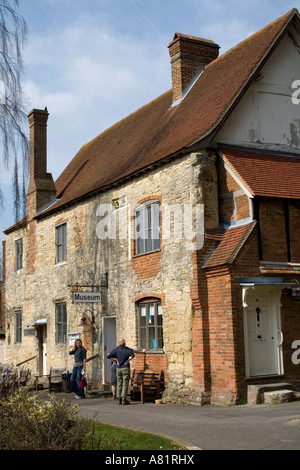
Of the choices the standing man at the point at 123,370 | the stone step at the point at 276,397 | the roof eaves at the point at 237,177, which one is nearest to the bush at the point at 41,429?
the stone step at the point at 276,397

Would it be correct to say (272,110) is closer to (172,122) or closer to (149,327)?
(172,122)

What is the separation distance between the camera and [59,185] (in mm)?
23891

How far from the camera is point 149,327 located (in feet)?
50.1

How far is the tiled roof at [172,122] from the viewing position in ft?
47.9

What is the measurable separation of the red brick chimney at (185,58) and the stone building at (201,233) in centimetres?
4

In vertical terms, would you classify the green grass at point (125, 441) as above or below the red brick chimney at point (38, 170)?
below

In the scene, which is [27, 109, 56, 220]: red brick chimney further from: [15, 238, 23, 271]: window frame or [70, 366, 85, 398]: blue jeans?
[70, 366, 85, 398]: blue jeans

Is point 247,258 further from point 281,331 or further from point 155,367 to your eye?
point 155,367

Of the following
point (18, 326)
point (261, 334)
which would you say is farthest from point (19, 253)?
point (261, 334)

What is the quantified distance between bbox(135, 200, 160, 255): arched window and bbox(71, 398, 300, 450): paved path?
164 inches

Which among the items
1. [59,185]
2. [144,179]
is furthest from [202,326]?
[59,185]

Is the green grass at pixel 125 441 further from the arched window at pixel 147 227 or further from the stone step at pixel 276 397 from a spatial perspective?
the arched window at pixel 147 227

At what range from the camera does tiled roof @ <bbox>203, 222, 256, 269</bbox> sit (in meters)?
12.6

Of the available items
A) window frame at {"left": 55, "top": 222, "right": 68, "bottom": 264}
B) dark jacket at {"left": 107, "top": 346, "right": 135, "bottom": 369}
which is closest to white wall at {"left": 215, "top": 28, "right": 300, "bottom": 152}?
dark jacket at {"left": 107, "top": 346, "right": 135, "bottom": 369}
